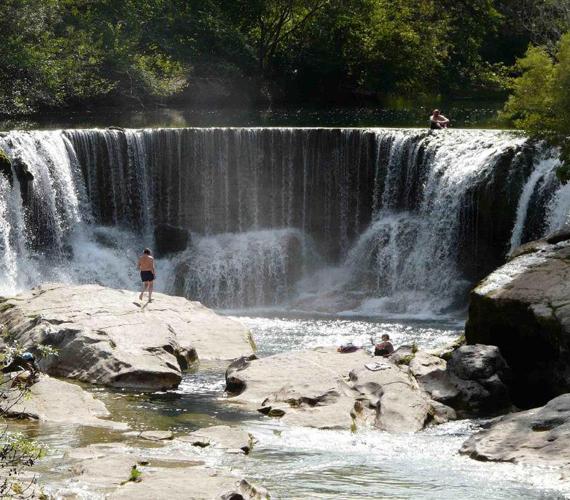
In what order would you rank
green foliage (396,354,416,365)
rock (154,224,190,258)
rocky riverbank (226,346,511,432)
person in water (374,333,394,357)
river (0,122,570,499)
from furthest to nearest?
rock (154,224,190,258) < river (0,122,570,499) < person in water (374,333,394,357) < green foliage (396,354,416,365) < rocky riverbank (226,346,511,432)

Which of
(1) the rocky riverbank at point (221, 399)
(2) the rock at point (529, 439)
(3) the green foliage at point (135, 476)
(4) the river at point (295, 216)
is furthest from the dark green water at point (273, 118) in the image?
(3) the green foliage at point (135, 476)

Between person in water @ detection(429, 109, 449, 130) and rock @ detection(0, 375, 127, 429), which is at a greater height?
person in water @ detection(429, 109, 449, 130)

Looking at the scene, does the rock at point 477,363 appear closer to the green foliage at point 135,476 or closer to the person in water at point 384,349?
the person in water at point 384,349

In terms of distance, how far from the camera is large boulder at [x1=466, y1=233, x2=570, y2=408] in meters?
17.4

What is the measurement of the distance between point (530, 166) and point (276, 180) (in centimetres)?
675

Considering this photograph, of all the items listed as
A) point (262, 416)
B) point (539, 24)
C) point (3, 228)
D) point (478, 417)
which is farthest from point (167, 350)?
point (539, 24)

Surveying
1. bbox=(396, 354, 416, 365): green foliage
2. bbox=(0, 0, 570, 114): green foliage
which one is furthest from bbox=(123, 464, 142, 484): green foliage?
bbox=(0, 0, 570, 114): green foliage

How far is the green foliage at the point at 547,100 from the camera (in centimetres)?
2394

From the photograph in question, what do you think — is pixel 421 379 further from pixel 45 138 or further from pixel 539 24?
pixel 539 24

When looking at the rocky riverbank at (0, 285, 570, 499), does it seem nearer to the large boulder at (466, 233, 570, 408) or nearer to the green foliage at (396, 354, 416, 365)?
the green foliage at (396, 354, 416, 365)

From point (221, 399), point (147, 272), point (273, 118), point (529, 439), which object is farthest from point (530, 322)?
point (273, 118)

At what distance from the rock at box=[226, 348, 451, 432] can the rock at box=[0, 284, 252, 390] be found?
139 cm

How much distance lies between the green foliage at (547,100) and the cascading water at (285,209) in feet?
2.73

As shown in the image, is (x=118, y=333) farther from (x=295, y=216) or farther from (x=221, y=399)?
(x=295, y=216)
